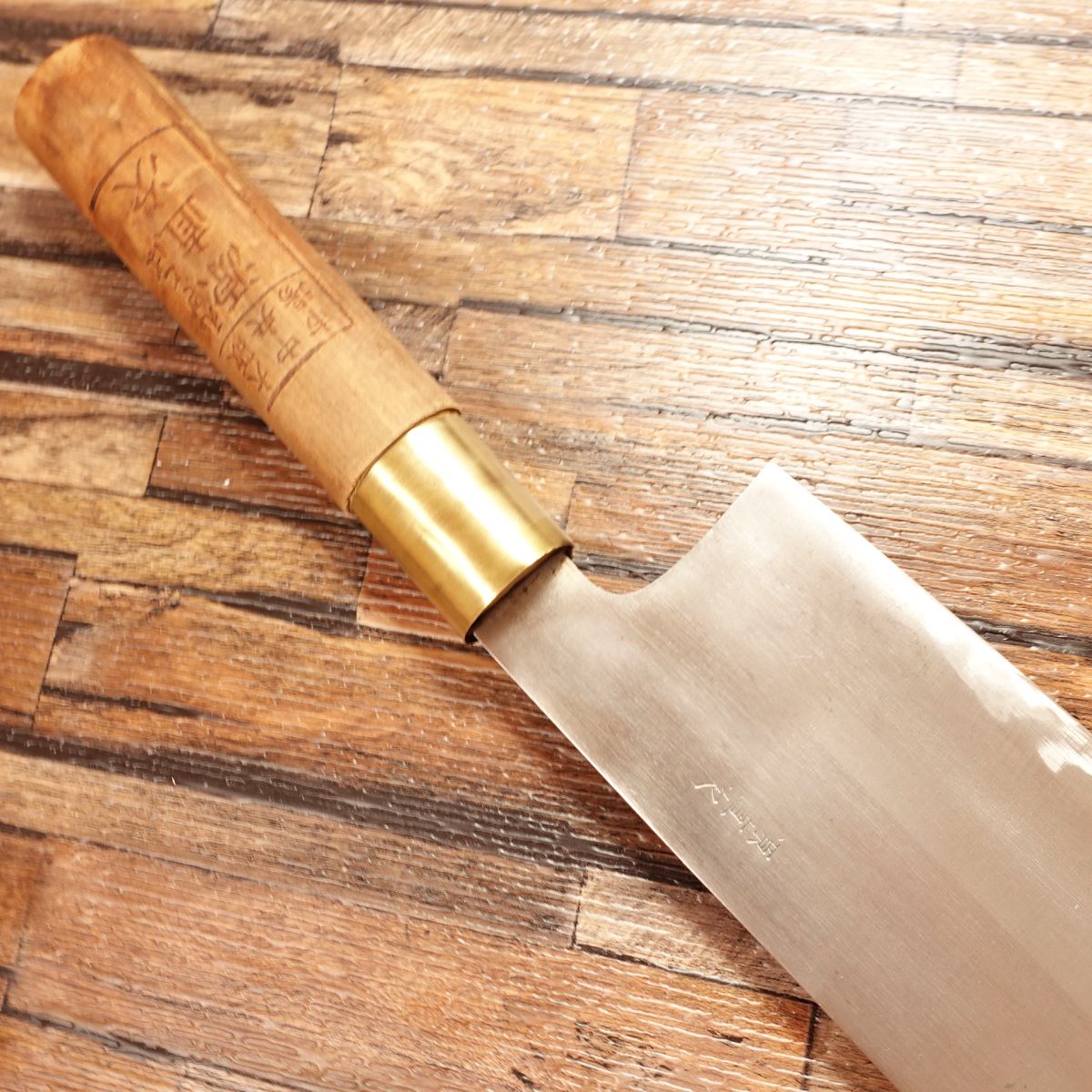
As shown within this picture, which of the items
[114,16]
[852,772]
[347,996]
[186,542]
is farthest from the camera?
[114,16]

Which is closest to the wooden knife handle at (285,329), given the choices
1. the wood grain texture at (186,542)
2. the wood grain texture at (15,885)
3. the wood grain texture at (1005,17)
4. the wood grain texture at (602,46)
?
the wood grain texture at (186,542)

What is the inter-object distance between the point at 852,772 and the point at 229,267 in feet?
1.83

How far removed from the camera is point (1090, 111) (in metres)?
0.85

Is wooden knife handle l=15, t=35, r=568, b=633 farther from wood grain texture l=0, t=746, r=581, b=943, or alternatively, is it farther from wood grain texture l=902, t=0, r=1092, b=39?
wood grain texture l=902, t=0, r=1092, b=39

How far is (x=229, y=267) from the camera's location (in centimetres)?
77

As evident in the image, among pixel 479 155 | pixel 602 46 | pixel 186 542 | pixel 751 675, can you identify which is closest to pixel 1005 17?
pixel 602 46

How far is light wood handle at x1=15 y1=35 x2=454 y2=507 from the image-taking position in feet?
2.44

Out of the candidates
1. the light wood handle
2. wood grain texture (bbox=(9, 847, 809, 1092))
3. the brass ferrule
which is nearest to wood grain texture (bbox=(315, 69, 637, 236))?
the light wood handle

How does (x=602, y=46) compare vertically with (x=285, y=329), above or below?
above

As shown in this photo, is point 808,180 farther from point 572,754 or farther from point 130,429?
point 130,429

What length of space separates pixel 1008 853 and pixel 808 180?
55cm

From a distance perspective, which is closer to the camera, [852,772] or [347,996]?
[852,772]

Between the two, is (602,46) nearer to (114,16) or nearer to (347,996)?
(114,16)

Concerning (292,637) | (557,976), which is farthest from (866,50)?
(557,976)
